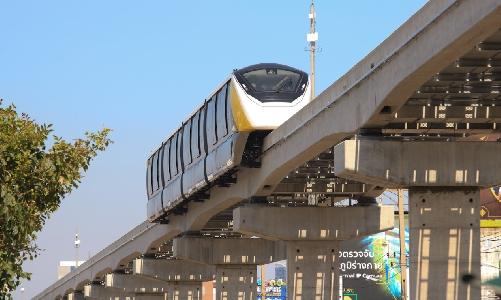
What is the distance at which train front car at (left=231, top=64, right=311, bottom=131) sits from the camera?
44656mm

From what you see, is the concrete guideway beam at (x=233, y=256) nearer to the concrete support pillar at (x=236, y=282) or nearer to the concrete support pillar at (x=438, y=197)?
the concrete support pillar at (x=236, y=282)

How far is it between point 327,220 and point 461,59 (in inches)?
934

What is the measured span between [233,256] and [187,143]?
16.4 metres

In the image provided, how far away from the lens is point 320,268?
54594mm

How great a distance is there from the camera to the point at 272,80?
46.1 metres

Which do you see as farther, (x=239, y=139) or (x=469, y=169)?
(x=239, y=139)

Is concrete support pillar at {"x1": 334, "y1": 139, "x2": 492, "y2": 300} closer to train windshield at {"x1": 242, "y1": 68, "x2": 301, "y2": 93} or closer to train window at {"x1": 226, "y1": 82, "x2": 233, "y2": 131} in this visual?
train windshield at {"x1": 242, "y1": 68, "x2": 301, "y2": 93}

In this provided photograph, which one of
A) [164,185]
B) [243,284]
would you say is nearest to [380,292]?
[243,284]

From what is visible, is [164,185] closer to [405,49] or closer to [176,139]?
[176,139]

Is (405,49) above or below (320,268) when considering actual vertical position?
above

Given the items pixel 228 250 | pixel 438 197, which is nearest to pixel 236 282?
pixel 228 250

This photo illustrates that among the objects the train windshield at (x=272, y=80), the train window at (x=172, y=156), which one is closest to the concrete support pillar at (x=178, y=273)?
the train window at (x=172, y=156)

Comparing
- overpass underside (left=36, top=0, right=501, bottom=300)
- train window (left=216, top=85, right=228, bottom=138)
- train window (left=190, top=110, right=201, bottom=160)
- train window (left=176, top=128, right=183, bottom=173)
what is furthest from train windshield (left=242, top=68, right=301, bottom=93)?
train window (left=176, top=128, right=183, bottom=173)

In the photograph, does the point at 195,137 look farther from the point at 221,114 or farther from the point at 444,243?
the point at 444,243
